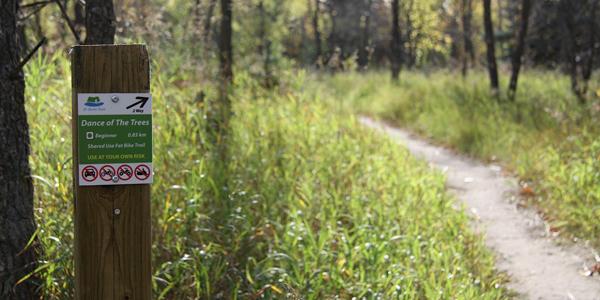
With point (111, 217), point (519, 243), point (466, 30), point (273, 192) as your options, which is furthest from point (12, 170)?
point (466, 30)

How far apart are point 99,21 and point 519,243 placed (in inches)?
161

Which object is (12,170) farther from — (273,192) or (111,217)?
(273,192)

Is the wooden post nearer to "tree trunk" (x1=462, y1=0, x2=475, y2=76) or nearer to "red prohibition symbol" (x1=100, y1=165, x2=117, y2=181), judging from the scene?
"red prohibition symbol" (x1=100, y1=165, x2=117, y2=181)

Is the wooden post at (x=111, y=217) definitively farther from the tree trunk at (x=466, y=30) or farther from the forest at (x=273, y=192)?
the tree trunk at (x=466, y=30)

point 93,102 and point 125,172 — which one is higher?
point 93,102

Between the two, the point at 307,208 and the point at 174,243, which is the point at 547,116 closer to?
the point at 307,208

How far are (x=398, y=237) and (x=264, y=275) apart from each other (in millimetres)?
1174

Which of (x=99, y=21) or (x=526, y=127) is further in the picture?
(x=526, y=127)

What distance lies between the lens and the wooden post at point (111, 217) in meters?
2.45

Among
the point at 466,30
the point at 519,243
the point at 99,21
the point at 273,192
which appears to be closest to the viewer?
the point at 99,21

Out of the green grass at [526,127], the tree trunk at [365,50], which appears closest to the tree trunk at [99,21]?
the tree trunk at [365,50]

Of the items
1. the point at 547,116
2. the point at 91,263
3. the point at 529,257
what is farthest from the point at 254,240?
the point at 547,116

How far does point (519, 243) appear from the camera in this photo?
5969 millimetres

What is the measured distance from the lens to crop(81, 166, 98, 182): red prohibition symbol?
2.42m
